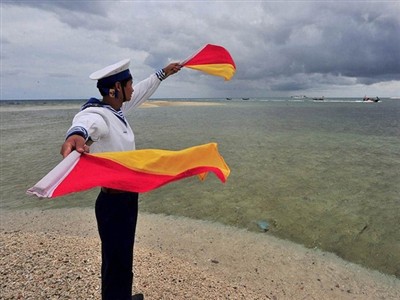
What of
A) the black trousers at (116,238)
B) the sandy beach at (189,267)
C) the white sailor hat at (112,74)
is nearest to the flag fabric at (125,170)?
the black trousers at (116,238)

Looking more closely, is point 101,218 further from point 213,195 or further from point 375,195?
point 375,195

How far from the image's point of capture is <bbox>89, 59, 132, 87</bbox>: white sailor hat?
9.00 ft

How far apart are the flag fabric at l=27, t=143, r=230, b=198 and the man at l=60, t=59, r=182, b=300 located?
17cm

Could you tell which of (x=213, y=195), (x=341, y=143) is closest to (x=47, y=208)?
(x=213, y=195)

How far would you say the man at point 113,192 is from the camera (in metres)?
2.60

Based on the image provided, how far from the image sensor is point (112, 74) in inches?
111

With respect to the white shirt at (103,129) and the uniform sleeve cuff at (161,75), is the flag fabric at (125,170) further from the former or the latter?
the uniform sleeve cuff at (161,75)

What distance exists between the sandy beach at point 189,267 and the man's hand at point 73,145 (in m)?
2.76

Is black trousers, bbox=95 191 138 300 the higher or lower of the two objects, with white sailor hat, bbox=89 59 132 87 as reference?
lower

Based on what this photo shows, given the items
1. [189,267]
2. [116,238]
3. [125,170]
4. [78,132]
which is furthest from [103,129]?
[189,267]

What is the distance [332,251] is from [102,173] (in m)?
5.42

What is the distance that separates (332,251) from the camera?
615 centimetres

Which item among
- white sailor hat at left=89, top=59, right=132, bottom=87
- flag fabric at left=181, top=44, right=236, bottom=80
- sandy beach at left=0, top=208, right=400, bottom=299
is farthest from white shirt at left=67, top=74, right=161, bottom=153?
sandy beach at left=0, top=208, right=400, bottom=299

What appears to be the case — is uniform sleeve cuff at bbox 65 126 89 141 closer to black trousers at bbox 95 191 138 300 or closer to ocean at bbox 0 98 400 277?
black trousers at bbox 95 191 138 300
